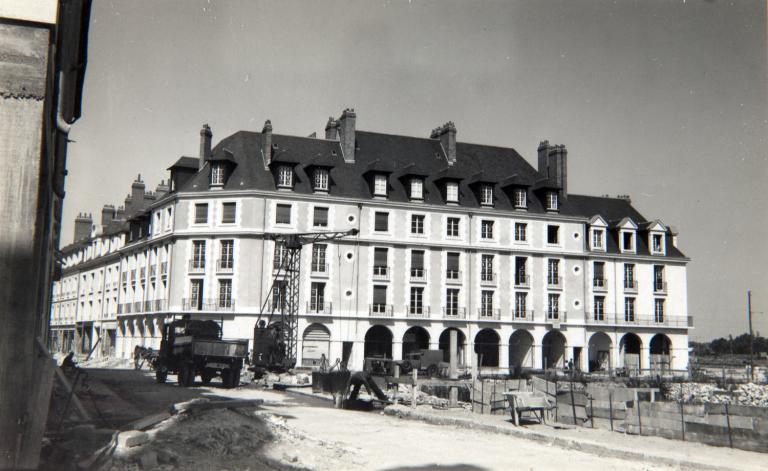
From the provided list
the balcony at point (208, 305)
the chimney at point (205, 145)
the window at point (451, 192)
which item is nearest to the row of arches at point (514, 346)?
the balcony at point (208, 305)

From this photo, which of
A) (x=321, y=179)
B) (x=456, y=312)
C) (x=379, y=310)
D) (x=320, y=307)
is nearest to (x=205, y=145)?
(x=321, y=179)

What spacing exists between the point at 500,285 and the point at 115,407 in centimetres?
3166

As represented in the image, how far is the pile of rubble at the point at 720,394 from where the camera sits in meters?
31.3

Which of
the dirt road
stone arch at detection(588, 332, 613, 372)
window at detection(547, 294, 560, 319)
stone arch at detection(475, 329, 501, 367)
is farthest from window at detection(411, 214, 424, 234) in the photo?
the dirt road

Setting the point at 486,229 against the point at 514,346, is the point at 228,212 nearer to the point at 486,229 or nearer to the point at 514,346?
the point at 486,229

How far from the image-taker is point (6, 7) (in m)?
10.0

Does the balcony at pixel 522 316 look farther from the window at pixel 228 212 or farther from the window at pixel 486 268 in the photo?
the window at pixel 228 212

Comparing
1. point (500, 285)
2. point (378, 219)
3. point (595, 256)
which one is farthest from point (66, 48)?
point (595, 256)

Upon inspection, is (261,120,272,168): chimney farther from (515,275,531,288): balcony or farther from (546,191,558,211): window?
(546,191,558,211): window

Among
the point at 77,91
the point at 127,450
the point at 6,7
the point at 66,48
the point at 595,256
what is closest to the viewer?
the point at 6,7

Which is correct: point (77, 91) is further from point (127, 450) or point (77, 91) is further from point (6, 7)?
point (127, 450)

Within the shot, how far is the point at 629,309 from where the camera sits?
169 ft

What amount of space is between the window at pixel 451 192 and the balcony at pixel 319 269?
9.32 m

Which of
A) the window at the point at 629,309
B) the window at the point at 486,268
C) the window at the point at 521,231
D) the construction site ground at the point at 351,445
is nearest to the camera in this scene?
the construction site ground at the point at 351,445
